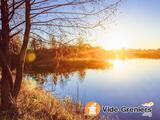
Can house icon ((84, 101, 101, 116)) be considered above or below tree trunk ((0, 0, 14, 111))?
below

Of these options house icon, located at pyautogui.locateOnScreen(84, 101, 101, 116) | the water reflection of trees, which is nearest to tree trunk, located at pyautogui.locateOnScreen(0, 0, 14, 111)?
house icon, located at pyautogui.locateOnScreen(84, 101, 101, 116)

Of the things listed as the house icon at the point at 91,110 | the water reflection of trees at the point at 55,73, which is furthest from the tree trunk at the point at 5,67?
the water reflection of trees at the point at 55,73

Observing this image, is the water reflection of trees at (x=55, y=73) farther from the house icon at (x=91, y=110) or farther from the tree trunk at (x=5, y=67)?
the tree trunk at (x=5, y=67)

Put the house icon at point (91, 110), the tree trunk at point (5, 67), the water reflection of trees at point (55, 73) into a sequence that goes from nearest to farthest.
Result: the tree trunk at point (5, 67)
the house icon at point (91, 110)
the water reflection of trees at point (55, 73)

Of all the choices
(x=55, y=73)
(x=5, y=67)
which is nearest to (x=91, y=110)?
(x=5, y=67)

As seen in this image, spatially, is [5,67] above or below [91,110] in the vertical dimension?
above

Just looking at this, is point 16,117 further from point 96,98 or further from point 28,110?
point 96,98

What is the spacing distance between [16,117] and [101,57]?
4788 cm

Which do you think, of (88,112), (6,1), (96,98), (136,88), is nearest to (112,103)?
(96,98)

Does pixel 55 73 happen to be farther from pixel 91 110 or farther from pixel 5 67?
pixel 5 67

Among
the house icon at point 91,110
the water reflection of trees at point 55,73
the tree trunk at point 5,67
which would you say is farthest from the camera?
the water reflection of trees at point 55,73

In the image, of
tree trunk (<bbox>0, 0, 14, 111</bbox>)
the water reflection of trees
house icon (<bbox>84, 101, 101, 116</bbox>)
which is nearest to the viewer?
tree trunk (<bbox>0, 0, 14, 111</bbox>)

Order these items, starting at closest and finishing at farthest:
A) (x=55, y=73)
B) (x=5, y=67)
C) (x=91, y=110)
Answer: (x=5, y=67), (x=91, y=110), (x=55, y=73)

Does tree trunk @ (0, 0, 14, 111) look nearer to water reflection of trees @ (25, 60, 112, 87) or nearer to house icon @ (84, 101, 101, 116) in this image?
house icon @ (84, 101, 101, 116)
